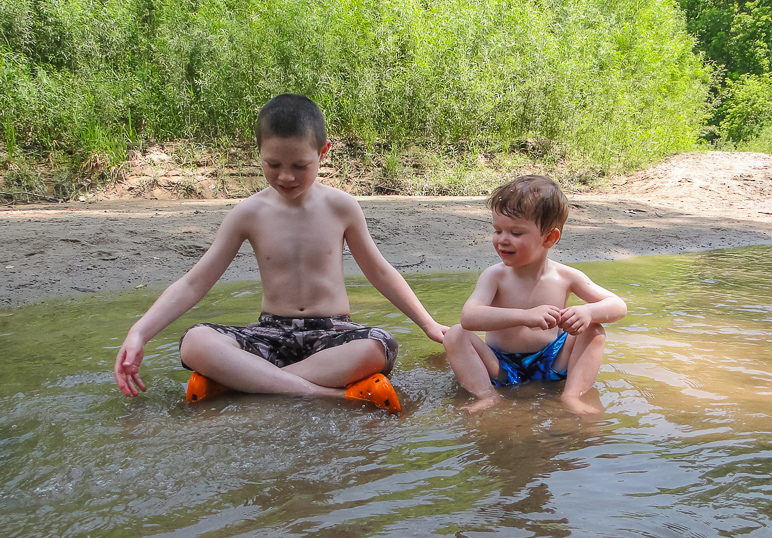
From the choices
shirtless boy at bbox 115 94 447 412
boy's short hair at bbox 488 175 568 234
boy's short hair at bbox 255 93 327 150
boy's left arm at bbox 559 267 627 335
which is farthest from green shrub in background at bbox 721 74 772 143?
boy's short hair at bbox 255 93 327 150

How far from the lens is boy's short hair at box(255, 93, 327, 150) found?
2332 mm

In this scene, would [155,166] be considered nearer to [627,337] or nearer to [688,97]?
[627,337]

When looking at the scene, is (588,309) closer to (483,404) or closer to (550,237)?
(550,237)

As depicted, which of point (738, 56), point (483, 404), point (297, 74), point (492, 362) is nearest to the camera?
point (483, 404)

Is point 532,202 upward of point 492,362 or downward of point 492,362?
upward

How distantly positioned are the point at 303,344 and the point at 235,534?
1194mm

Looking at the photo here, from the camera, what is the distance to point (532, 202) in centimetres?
239

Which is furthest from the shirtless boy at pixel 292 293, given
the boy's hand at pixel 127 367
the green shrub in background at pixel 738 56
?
the green shrub in background at pixel 738 56

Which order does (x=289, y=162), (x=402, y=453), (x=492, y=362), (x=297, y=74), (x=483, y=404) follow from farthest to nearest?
(x=297, y=74) → (x=492, y=362) → (x=289, y=162) → (x=483, y=404) → (x=402, y=453)

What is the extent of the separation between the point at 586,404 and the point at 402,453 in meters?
0.77

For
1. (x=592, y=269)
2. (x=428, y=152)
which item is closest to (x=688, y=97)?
(x=428, y=152)

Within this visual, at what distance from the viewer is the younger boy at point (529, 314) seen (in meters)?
2.32

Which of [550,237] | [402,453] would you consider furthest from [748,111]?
[402,453]

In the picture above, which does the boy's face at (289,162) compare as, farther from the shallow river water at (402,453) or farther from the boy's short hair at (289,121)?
the shallow river water at (402,453)
